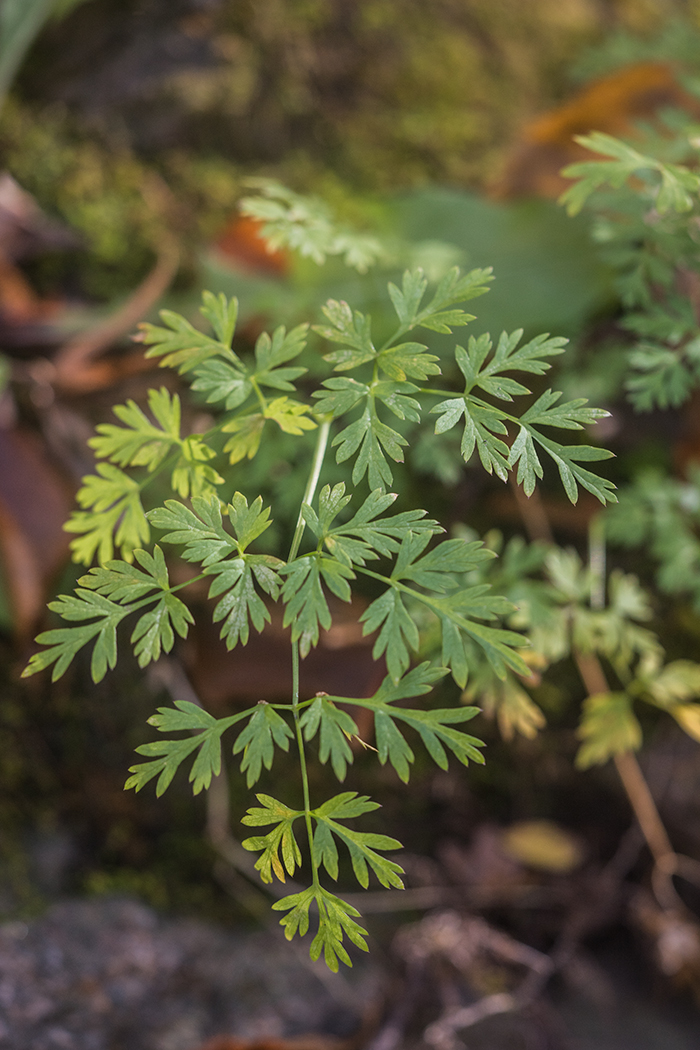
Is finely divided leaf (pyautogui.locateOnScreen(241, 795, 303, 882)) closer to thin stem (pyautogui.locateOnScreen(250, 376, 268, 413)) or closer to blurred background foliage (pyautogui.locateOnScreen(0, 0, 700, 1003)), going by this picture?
thin stem (pyautogui.locateOnScreen(250, 376, 268, 413))

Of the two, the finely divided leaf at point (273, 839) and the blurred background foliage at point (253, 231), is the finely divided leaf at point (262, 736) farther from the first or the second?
the blurred background foliage at point (253, 231)

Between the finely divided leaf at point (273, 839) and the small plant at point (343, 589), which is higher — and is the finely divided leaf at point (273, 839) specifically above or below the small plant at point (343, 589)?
below

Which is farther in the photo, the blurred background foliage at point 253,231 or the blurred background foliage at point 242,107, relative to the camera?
the blurred background foliage at point 242,107

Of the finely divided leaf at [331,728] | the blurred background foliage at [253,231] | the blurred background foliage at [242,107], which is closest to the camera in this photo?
the finely divided leaf at [331,728]

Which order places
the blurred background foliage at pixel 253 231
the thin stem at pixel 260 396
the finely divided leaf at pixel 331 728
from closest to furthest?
the finely divided leaf at pixel 331 728 < the thin stem at pixel 260 396 < the blurred background foliage at pixel 253 231

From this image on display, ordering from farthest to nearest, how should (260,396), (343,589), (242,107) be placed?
(242,107), (260,396), (343,589)

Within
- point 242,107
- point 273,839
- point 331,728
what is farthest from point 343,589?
point 242,107

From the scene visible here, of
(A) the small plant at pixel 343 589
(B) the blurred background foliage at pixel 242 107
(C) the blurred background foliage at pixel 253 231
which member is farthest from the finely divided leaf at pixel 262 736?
(B) the blurred background foliage at pixel 242 107

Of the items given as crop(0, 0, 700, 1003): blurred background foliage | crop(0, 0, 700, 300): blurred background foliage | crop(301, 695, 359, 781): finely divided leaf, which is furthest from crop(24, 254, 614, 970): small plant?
crop(0, 0, 700, 300): blurred background foliage

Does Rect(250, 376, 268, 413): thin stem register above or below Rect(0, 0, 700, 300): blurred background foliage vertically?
below

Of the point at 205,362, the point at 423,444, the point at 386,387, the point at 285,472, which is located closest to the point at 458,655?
the point at 386,387

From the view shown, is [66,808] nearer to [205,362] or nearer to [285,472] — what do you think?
[285,472]

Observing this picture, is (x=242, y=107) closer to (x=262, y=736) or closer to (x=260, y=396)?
(x=260, y=396)
